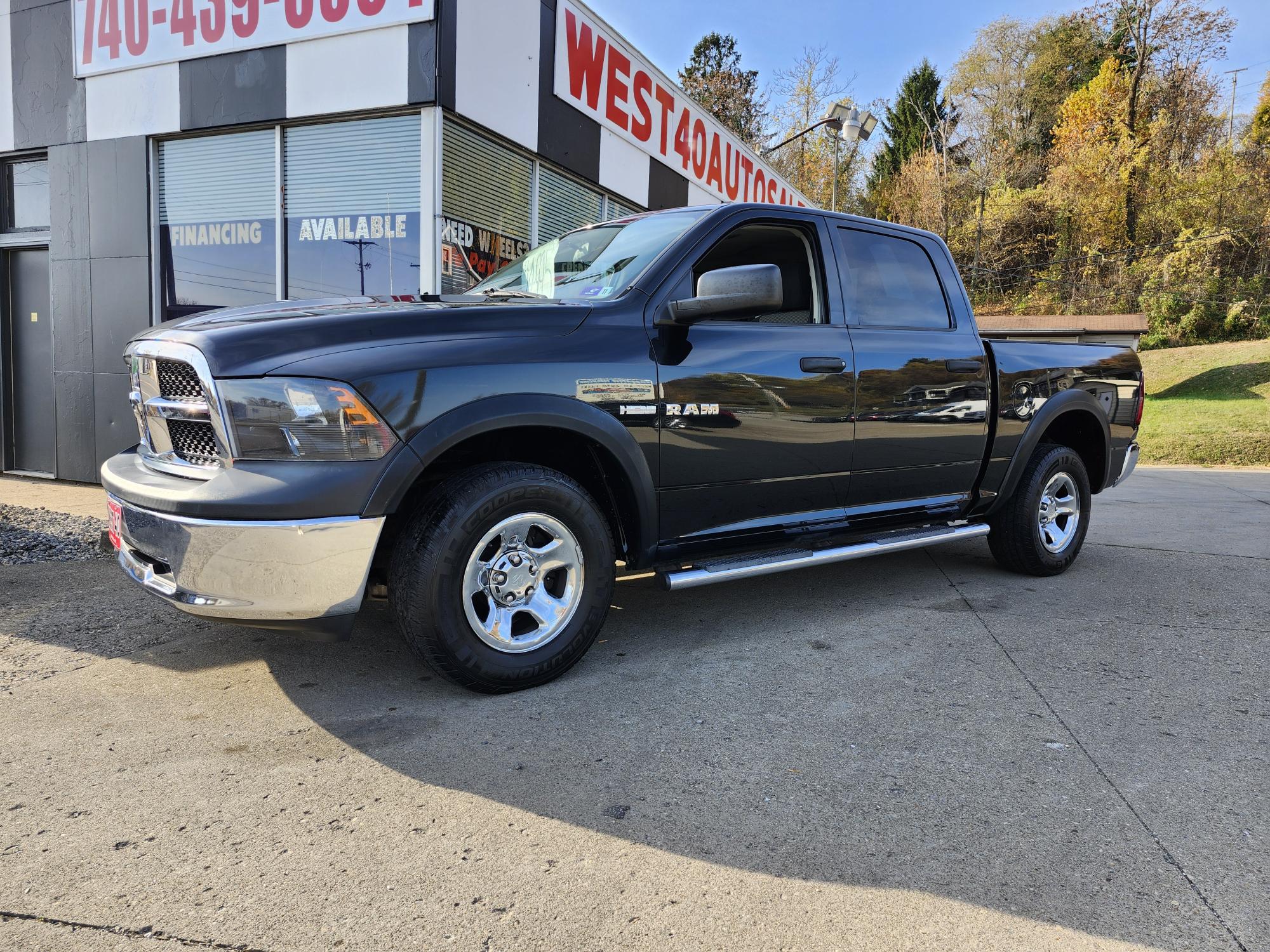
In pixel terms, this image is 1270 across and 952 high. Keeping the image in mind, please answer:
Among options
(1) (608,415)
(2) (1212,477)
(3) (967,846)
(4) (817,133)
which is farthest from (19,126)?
(4) (817,133)

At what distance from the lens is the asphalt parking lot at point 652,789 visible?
190 centimetres

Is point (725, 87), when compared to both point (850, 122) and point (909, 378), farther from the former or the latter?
point (909, 378)

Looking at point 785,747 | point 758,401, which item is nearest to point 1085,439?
point 758,401

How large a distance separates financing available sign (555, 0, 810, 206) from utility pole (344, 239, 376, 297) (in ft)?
8.42

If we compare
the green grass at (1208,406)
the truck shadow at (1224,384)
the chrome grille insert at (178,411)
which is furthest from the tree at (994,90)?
the chrome grille insert at (178,411)

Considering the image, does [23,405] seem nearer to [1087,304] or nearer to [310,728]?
[310,728]

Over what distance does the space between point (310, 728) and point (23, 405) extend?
25.9ft

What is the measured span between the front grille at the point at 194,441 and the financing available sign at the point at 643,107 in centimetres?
636

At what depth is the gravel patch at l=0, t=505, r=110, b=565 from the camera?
5.09 m

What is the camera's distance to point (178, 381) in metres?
2.89

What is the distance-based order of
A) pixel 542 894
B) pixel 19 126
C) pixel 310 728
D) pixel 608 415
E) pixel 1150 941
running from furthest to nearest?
pixel 19 126 → pixel 608 415 → pixel 310 728 → pixel 542 894 → pixel 1150 941

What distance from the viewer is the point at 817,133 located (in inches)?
1481

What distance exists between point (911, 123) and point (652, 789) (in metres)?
54.5

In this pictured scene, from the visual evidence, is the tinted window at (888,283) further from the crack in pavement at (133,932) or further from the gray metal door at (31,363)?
the gray metal door at (31,363)
